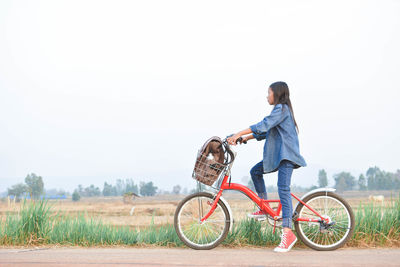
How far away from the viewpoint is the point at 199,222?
5.20 meters

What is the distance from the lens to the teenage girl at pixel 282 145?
489 centimetres

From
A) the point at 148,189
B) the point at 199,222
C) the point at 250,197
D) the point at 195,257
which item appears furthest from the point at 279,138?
the point at 148,189

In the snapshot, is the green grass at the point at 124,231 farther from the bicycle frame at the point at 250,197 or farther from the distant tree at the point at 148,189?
the distant tree at the point at 148,189

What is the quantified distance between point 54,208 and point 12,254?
0.97 metres

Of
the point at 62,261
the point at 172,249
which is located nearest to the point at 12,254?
the point at 62,261

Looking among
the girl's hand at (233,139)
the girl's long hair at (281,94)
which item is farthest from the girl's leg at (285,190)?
the girl's hand at (233,139)

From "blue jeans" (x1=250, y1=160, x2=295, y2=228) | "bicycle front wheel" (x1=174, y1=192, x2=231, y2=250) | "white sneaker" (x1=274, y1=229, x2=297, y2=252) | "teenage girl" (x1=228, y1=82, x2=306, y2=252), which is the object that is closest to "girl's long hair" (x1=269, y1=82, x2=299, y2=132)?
"teenage girl" (x1=228, y1=82, x2=306, y2=252)

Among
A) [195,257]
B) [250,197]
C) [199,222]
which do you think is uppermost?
[250,197]

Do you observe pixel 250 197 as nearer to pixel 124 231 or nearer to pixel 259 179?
pixel 259 179

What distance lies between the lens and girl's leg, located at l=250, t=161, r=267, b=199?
518cm

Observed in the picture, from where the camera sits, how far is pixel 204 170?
16.3 ft

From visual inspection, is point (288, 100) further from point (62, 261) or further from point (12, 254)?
point (12, 254)

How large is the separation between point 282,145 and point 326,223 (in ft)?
3.47

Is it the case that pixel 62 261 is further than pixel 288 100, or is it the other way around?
pixel 288 100
